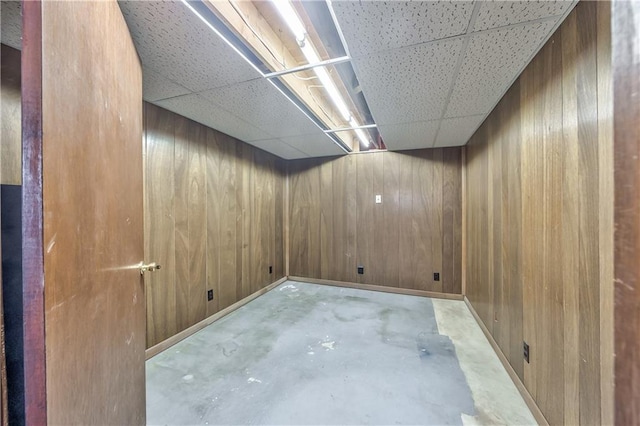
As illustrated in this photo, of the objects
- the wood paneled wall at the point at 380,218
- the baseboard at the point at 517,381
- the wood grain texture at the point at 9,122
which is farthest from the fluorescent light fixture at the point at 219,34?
the baseboard at the point at 517,381

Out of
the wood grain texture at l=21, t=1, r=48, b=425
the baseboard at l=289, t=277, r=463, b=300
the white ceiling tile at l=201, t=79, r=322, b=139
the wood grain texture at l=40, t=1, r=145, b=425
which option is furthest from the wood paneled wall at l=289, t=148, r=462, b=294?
the wood grain texture at l=21, t=1, r=48, b=425

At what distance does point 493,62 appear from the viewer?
1.50 m

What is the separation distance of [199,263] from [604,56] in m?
3.18

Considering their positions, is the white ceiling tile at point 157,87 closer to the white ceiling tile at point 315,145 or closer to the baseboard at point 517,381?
the white ceiling tile at point 315,145

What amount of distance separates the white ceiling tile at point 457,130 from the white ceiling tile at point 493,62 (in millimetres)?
323

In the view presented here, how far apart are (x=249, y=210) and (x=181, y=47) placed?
228 centimetres

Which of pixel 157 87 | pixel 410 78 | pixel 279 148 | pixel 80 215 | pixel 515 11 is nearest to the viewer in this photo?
pixel 80 215

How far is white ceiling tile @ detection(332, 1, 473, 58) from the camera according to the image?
3.57ft

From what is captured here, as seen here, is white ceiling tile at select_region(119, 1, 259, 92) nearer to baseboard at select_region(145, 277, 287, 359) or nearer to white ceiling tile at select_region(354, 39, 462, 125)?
white ceiling tile at select_region(354, 39, 462, 125)

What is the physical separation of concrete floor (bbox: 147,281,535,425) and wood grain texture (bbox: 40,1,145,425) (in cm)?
59

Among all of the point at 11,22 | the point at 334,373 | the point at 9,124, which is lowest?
the point at 334,373

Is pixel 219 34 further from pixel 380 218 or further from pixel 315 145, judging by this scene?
pixel 380 218

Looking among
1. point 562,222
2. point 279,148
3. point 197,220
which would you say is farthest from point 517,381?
point 279,148

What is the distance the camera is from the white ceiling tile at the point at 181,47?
114 centimetres
